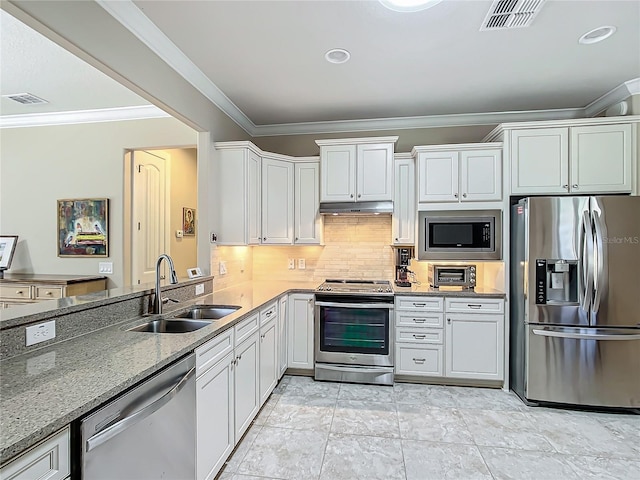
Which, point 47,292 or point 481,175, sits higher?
point 481,175

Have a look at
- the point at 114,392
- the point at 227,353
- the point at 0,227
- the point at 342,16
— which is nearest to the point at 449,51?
the point at 342,16

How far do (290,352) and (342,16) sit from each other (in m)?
2.88

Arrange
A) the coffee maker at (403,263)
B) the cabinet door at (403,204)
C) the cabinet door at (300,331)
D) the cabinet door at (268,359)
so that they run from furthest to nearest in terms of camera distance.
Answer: the coffee maker at (403,263) < the cabinet door at (403,204) < the cabinet door at (300,331) < the cabinet door at (268,359)

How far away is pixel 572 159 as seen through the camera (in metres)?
2.92

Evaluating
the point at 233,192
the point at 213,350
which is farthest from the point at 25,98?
the point at 213,350

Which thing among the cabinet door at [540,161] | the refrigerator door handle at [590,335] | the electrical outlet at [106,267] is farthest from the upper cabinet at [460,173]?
the electrical outlet at [106,267]

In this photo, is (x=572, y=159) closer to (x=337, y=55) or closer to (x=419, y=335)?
(x=419, y=335)

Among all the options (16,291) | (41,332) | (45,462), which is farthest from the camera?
(16,291)

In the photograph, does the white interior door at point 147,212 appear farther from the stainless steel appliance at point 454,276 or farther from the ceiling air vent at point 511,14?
the ceiling air vent at point 511,14

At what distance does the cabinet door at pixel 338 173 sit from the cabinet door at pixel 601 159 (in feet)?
6.55

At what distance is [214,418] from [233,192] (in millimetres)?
2073

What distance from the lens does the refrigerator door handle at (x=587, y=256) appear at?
262 centimetres

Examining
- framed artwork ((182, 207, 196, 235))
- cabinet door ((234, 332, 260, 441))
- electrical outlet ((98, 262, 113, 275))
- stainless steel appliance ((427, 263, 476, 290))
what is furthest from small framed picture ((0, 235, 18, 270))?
stainless steel appliance ((427, 263, 476, 290))

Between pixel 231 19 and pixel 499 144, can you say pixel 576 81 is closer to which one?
pixel 499 144
